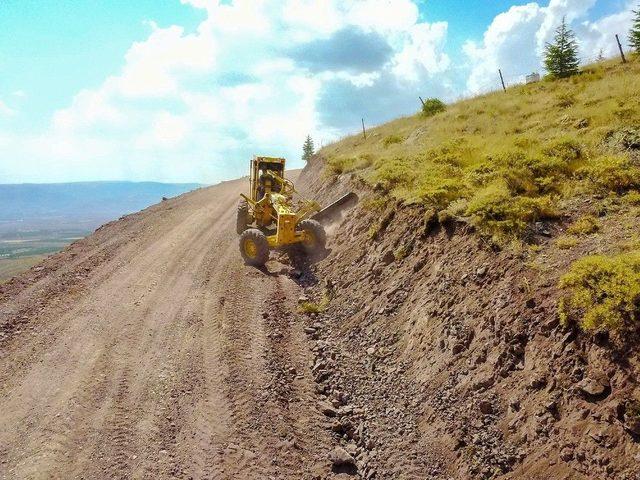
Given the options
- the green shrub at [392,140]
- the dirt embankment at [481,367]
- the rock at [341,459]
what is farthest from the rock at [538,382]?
the green shrub at [392,140]

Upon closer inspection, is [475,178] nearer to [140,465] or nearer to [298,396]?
[298,396]

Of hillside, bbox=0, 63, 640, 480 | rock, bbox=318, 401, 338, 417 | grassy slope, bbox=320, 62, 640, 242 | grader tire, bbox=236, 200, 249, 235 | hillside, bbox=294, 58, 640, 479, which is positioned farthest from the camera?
grader tire, bbox=236, 200, 249, 235

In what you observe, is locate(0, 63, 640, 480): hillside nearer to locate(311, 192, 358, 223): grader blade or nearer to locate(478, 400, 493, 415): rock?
locate(478, 400, 493, 415): rock

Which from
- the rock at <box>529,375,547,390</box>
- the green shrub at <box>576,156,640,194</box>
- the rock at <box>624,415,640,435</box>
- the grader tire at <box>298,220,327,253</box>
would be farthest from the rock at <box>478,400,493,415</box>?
the grader tire at <box>298,220,327,253</box>

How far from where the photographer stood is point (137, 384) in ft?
28.0

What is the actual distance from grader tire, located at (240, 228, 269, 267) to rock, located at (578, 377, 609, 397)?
10.7 metres

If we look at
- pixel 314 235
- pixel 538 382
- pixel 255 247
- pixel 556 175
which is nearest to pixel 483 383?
pixel 538 382

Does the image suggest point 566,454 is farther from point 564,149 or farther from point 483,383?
point 564,149

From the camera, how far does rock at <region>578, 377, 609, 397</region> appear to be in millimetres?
5070

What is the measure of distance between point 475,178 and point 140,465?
989 centimetres

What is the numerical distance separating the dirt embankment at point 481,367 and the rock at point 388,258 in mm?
111

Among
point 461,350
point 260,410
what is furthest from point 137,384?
point 461,350

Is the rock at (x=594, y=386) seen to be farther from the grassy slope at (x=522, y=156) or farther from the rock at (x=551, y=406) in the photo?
the grassy slope at (x=522, y=156)

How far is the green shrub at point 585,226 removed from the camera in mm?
7778
